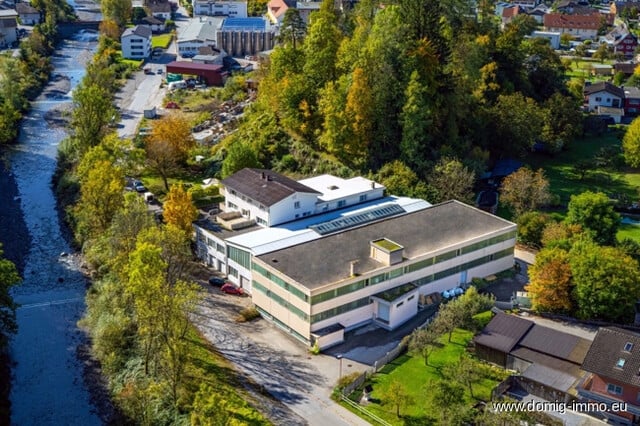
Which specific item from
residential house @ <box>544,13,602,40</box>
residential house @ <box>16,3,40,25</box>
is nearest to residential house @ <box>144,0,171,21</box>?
residential house @ <box>16,3,40,25</box>

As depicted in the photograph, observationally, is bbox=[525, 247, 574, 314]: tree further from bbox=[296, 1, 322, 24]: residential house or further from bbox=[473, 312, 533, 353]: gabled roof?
bbox=[296, 1, 322, 24]: residential house

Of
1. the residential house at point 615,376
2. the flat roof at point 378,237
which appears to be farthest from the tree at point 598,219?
the residential house at point 615,376

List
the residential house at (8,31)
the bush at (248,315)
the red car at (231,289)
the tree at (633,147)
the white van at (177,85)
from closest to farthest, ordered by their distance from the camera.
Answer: the bush at (248,315), the red car at (231,289), the tree at (633,147), the white van at (177,85), the residential house at (8,31)

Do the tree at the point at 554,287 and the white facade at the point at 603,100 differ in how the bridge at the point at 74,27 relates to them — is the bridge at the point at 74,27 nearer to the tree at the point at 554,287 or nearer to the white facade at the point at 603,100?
the white facade at the point at 603,100

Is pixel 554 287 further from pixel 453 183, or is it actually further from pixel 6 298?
pixel 6 298

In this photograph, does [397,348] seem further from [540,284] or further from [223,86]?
[223,86]

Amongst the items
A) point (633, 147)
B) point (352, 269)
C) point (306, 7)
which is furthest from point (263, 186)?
point (306, 7)
